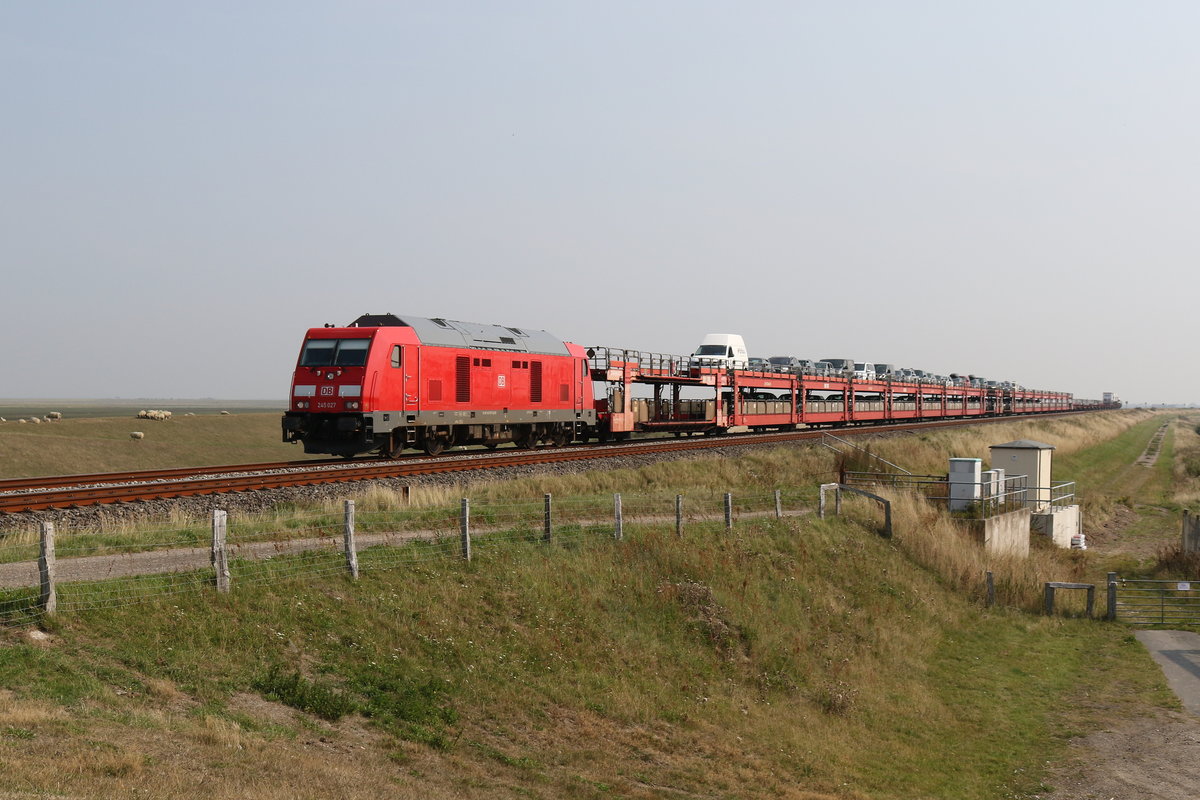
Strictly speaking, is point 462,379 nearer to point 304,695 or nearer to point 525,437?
point 525,437

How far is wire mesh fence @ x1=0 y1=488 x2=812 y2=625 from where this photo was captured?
1470 cm

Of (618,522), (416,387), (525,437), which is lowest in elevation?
(618,522)

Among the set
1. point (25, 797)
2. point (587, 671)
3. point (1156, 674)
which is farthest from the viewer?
point (1156, 674)

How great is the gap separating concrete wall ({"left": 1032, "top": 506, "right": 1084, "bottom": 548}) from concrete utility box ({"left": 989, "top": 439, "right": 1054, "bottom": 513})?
54cm

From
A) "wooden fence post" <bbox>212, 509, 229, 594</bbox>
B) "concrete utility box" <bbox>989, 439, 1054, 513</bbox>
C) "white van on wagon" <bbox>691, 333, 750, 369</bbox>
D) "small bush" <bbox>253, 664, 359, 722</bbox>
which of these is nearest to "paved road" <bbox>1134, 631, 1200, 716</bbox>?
"concrete utility box" <bbox>989, 439, 1054, 513</bbox>

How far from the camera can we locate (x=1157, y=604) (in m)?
31.3

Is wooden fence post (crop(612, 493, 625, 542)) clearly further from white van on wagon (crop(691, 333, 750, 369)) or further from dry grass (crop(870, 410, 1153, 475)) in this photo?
white van on wagon (crop(691, 333, 750, 369))

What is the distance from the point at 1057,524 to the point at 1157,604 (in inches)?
430

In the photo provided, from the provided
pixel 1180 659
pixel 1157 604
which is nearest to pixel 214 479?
pixel 1180 659

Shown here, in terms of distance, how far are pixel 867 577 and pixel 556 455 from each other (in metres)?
11.6

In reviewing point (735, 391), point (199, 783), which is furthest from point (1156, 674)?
point (735, 391)

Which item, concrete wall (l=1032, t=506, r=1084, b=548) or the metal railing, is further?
concrete wall (l=1032, t=506, r=1084, b=548)

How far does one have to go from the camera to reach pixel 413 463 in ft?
97.4

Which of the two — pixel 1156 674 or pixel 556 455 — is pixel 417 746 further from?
pixel 556 455
